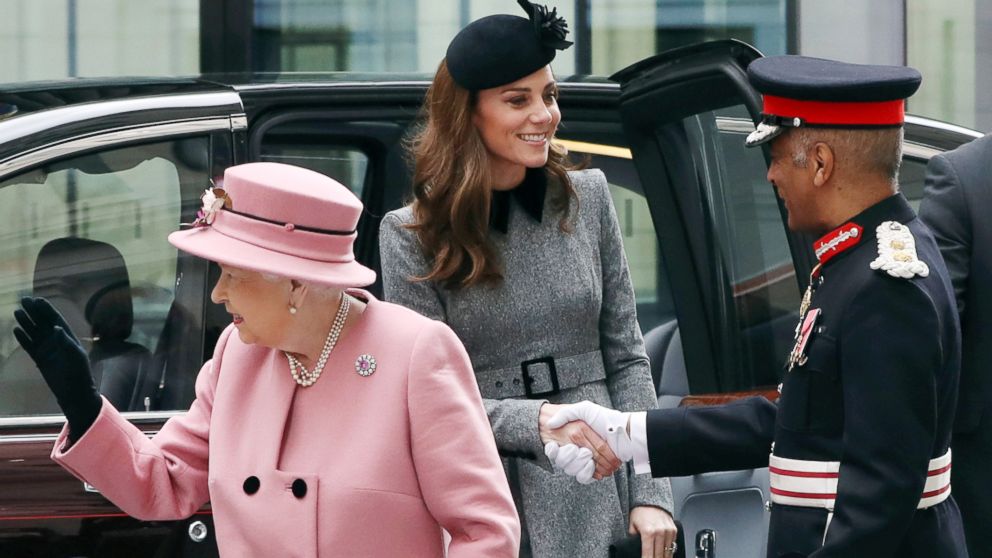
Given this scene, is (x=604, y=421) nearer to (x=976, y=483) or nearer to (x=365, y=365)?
(x=365, y=365)

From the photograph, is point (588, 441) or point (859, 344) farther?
point (588, 441)

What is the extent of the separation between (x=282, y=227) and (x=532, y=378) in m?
0.83

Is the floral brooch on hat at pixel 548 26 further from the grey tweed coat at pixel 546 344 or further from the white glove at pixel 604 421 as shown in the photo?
the white glove at pixel 604 421

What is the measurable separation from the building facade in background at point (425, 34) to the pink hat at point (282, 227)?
635 centimetres

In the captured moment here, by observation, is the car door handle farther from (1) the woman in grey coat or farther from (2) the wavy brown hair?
(2) the wavy brown hair

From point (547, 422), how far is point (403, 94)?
1.21 meters

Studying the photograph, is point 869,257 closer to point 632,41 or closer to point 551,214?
point 551,214

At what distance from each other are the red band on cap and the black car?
32.4 inches

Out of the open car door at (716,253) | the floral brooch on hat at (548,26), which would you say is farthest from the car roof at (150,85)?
the floral brooch on hat at (548,26)

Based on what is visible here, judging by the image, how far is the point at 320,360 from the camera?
2480 mm

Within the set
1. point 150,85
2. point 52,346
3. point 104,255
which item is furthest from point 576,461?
point 150,85

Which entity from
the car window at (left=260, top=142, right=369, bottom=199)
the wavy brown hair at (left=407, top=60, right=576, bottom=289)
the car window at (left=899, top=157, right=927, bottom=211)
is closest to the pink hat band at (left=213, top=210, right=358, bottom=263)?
the wavy brown hair at (left=407, top=60, right=576, bottom=289)

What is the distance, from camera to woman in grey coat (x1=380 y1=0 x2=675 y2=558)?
309cm

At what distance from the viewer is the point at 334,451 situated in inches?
95.2
